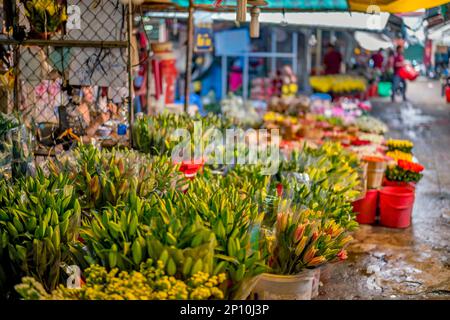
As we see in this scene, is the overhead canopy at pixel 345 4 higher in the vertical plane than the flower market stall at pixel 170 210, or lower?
higher

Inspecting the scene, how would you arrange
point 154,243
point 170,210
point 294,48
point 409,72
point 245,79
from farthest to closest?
point 294,48
point 245,79
point 409,72
point 170,210
point 154,243

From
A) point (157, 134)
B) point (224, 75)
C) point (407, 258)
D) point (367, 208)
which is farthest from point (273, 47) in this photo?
point (407, 258)

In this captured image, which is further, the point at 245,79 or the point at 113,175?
the point at 245,79

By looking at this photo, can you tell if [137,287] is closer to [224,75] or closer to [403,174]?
[403,174]

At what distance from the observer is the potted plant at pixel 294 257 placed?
12.3 feet

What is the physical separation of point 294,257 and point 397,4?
4.44 meters

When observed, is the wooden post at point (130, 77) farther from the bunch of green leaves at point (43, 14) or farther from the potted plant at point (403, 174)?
the potted plant at point (403, 174)

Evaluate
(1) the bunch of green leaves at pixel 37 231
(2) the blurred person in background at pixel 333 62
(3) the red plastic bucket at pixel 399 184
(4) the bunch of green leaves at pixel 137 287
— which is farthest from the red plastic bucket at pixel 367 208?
(2) the blurred person in background at pixel 333 62

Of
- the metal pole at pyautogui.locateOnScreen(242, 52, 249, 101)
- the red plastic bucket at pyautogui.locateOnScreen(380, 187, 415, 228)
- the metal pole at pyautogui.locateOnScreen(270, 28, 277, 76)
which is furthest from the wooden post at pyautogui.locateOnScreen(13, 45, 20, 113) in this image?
the metal pole at pyautogui.locateOnScreen(270, 28, 277, 76)

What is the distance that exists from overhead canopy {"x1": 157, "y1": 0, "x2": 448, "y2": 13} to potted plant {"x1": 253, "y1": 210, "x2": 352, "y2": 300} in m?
3.48

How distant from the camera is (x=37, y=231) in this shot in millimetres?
3586

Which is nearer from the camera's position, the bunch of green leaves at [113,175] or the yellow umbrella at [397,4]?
the bunch of green leaves at [113,175]

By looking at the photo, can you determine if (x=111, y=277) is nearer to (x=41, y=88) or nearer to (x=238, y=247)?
(x=238, y=247)

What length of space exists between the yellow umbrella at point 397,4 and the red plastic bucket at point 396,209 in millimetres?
2143
